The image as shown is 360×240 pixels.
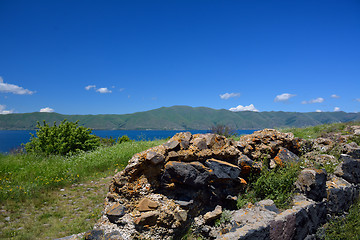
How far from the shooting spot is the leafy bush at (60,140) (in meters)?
14.8

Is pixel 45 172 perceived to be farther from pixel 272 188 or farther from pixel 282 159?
pixel 282 159

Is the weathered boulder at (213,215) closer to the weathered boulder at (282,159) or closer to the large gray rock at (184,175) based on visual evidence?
the large gray rock at (184,175)

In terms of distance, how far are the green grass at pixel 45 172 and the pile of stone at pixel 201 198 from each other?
17.4ft

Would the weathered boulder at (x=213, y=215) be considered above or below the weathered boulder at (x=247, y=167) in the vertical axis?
below

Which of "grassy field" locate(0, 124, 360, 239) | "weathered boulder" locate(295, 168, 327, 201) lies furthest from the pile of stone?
"grassy field" locate(0, 124, 360, 239)

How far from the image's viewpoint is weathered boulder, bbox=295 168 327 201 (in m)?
5.42

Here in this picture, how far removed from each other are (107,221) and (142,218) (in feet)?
3.25

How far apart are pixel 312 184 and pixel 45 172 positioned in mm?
11321

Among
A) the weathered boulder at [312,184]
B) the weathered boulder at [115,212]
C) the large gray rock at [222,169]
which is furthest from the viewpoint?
the weathered boulder at [312,184]

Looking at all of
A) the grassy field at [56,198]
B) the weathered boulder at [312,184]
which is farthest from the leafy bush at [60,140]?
the weathered boulder at [312,184]

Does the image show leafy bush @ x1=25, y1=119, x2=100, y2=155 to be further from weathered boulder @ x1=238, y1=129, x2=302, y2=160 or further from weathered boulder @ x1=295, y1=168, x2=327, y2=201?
weathered boulder @ x1=295, y1=168, x2=327, y2=201

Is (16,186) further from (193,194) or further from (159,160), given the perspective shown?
(193,194)

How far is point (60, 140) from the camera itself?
1484cm

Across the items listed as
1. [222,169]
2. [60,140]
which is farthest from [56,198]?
[60,140]
